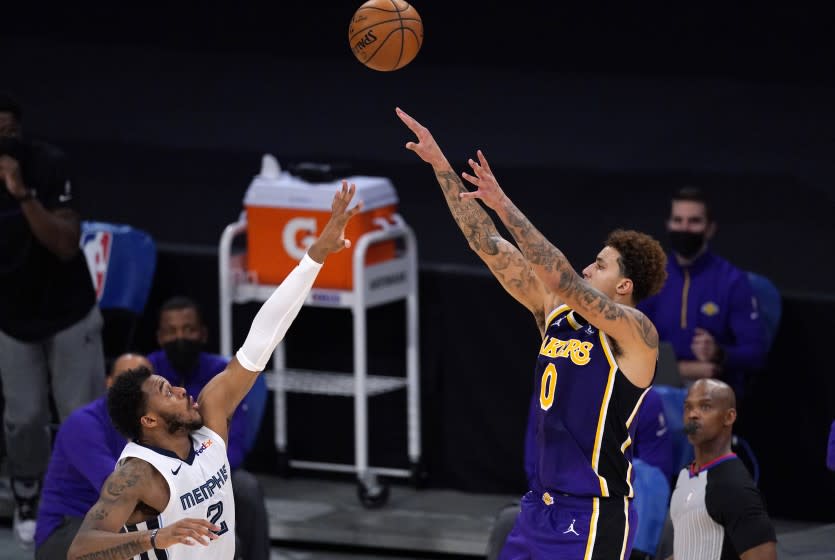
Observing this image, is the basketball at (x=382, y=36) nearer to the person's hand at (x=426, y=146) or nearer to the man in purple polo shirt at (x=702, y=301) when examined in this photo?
the person's hand at (x=426, y=146)

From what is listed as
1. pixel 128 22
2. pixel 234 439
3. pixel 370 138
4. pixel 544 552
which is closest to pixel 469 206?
pixel 544 552

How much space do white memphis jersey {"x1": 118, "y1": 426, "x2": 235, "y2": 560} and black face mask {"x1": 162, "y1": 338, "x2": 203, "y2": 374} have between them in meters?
2.73

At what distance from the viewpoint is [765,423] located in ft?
29.2

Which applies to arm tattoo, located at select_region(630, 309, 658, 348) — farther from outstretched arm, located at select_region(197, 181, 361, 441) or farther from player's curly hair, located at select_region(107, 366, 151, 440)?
player's curly hair, located at select_region(107, 366, 151, 440)

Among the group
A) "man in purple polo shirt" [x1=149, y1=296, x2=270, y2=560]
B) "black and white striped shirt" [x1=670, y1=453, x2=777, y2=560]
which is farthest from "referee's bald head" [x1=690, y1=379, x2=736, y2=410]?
"man in purple polo shirt" [x1=149, y1=296, x2=270, y2=560]

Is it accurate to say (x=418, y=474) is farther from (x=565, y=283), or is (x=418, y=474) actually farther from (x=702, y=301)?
(x=565, y=283)

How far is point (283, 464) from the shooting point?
986 centimetres

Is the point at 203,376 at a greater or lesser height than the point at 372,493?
greater

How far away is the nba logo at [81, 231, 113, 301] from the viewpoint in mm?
9719

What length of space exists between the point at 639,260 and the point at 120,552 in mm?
1882

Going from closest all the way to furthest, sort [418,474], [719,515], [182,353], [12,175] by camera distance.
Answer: [719,515]
[12,175]
[182,353]
[418,474]

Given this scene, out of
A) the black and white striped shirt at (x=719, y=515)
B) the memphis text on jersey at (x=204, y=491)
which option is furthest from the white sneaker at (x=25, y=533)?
the black and white striped shirt at (x=719, y=515)

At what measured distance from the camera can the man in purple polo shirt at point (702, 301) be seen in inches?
338

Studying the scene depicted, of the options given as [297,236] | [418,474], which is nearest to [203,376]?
[297,236]
